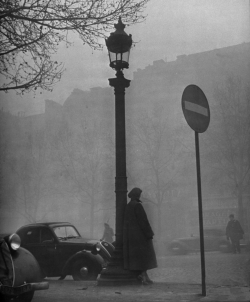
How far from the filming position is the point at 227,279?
8547mm

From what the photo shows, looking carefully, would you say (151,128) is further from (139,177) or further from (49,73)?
(49,73)

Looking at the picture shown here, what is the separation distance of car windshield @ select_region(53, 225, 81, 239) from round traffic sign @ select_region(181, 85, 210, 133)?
5117 mm

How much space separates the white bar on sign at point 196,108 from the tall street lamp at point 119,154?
2.01m

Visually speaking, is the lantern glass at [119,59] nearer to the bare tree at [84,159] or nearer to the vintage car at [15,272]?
the vintage car at [15,272]

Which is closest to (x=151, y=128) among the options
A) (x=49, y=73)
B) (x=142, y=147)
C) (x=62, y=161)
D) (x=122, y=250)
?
(x=142, y=147)

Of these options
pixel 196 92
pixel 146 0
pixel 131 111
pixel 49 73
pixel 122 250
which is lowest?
pixel 122 250

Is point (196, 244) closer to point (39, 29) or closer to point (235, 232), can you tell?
point (235, 232)

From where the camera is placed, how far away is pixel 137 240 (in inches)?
289

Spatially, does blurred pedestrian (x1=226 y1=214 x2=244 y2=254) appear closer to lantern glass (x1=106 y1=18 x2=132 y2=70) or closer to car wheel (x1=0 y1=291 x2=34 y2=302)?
lantern glass (x1=106 y1=18 x2=132 y2=70)

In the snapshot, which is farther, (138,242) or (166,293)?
(138,242)

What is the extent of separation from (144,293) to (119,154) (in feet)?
8.25

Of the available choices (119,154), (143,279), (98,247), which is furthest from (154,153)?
(143,279)

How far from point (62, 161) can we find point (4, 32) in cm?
1983

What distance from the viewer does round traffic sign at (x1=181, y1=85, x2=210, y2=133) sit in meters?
5.76
